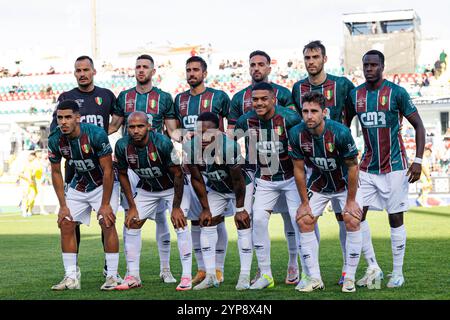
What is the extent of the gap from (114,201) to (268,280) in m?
1.78

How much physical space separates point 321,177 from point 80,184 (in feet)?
8.14

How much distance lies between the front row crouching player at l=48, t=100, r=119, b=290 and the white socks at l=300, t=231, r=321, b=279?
1921mm

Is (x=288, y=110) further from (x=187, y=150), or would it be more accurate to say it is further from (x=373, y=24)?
(x=373, y=24)

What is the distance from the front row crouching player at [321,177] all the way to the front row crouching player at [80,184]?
6.20 ft

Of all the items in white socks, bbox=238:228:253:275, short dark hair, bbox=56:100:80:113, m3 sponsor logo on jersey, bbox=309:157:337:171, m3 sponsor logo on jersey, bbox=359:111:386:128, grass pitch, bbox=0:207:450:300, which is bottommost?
grass pitch, bbox=0:207:450:300

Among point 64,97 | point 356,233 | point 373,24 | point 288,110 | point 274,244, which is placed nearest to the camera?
point 356,233

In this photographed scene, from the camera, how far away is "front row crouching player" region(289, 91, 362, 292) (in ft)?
22.9

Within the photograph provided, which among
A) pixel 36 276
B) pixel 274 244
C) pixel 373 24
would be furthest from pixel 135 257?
pixel 373 24

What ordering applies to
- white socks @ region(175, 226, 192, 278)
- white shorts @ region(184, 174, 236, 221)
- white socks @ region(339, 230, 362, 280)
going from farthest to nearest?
white shorts @ region(184, 174, 236, 221) → white socks @ region(175, 226, 192, 278) → white socks @ region(339, 230, 362, 280)

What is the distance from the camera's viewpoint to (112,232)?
775cm

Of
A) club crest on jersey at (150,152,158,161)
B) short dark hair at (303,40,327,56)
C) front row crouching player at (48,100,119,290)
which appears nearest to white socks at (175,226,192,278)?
front row crouching player at (48,100,119,290)

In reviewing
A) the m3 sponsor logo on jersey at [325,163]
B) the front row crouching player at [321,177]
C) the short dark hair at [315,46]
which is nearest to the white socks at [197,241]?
the front row crouching player at [321,177]

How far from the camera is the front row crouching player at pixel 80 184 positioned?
7.53 meters

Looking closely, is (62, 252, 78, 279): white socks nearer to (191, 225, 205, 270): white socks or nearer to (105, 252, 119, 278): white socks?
(105, 252, 119, 278): white socks
